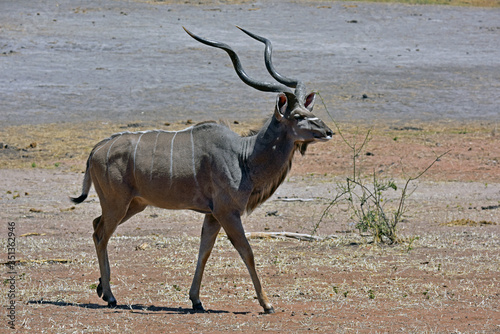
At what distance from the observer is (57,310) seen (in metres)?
6.61

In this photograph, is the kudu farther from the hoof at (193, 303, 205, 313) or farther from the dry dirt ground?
the dry dirt ground

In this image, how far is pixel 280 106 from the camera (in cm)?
695

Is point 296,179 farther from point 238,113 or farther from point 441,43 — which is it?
point 441,43

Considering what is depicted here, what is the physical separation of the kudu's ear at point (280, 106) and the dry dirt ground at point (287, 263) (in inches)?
65.8

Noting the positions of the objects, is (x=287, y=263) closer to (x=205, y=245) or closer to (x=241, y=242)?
(x=205, y=245)

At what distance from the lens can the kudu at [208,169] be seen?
22.6ft

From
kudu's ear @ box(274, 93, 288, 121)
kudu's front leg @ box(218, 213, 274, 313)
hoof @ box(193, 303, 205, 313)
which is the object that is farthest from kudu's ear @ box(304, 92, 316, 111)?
hoof @ box(193, 303, 205, 313)

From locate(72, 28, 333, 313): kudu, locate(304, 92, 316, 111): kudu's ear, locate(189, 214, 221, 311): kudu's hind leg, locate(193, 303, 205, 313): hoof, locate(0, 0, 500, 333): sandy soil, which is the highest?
locate(304, 92, 316, 111): kudu's ear

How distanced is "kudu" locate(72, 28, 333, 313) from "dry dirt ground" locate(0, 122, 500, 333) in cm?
62

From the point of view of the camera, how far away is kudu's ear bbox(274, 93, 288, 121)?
6.87 m

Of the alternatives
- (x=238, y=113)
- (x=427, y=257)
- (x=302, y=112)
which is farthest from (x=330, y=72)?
(x=302, y=112)

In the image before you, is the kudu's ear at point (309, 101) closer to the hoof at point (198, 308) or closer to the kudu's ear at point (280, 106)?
the kudu's ear at point (280, 106)

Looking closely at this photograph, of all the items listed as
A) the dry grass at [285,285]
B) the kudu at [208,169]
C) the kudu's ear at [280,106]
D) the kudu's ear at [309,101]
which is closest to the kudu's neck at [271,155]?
the kudu at [208,169]

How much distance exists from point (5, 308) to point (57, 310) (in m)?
0.43
